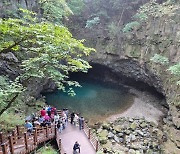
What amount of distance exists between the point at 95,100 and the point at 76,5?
38.4 ft

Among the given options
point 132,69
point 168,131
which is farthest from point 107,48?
point 168,131

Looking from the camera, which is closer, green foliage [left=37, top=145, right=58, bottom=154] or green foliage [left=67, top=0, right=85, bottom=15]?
green foliage [left=37, top=145, right=58, bottom=154]

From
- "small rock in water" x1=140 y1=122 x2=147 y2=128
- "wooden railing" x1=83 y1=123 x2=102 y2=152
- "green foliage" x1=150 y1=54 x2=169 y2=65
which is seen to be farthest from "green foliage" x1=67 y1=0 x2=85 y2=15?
"wooden railing" x1=83 y1=123 x2=102 y2=152

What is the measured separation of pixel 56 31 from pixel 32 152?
7381 millimetres

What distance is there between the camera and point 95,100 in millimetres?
25594

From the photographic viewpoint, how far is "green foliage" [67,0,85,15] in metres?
27.8

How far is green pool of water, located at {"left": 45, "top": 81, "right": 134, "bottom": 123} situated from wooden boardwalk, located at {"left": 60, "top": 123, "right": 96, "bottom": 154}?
5.34m

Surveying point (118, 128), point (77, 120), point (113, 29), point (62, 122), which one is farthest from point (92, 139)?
point (113, 29)

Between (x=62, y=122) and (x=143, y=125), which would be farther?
(x=143, y=125)

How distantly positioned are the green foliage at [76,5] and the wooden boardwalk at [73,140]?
1587cm

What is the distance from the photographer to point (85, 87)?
2895 cm

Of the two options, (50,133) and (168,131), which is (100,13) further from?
(50,133)

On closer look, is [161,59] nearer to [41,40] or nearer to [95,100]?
[95,100]

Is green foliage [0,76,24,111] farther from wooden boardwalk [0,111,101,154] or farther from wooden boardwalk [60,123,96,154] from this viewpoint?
wooden boardwalk [60,123,96,154]
